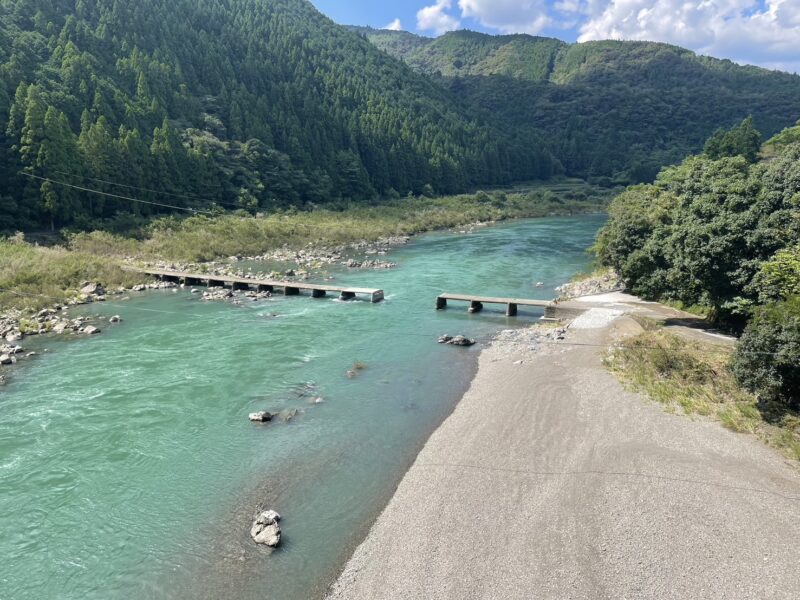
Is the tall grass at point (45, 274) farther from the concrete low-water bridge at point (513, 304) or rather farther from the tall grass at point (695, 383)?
the tall grass at point (695, 383)

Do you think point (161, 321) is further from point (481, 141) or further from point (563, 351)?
point (481, 141)

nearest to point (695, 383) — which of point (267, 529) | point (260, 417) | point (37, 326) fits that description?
point (267, 529)

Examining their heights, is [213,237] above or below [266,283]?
above

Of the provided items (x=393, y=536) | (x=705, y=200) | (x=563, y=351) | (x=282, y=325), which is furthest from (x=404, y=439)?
(x=705, y=200)

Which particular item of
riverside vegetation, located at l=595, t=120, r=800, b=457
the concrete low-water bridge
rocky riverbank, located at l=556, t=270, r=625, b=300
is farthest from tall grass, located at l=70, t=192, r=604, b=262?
riverside vegetation, located at l=595, t=120, r=800, b=457

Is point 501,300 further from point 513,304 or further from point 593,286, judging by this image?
point 593,286

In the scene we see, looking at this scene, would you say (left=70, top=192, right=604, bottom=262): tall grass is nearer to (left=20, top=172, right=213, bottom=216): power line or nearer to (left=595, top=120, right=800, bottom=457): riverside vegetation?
(left=20, top=172, right=213, bottom=216): power line
